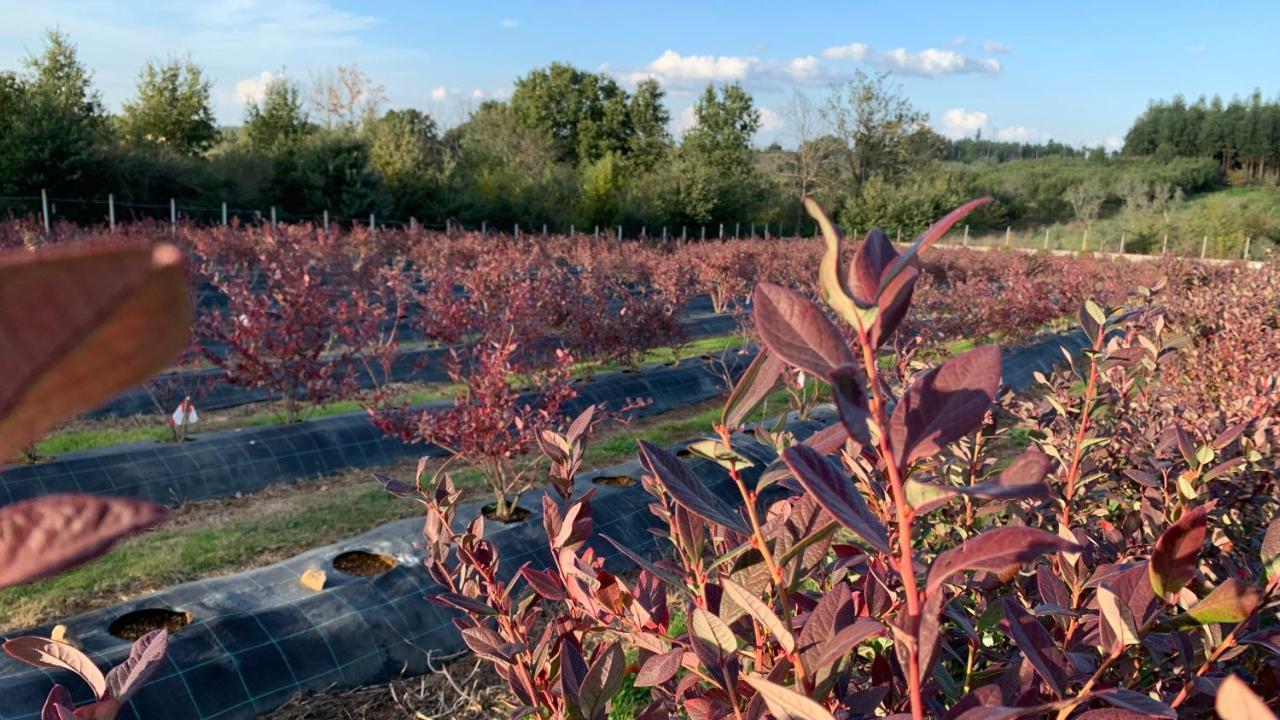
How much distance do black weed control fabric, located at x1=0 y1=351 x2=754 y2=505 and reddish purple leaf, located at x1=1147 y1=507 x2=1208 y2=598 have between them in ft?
18.2

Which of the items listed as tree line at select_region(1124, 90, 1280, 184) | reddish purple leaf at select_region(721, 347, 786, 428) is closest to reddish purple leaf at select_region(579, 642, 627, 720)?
reddish purple leaf at select_region(721, 347, 786, 428)

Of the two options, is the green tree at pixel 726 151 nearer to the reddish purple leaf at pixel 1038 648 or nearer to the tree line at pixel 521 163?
the tree line at pixel 521 163

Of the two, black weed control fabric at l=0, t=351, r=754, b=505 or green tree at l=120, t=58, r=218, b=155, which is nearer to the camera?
black weed control fabric at l=0, t=351, r=754, b=505

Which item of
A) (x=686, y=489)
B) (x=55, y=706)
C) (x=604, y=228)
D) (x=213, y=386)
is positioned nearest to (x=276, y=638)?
(x=55, y=706)

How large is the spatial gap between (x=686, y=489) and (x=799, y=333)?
0.87 feet

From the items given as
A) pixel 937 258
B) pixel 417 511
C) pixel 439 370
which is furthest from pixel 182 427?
pixel 937 258

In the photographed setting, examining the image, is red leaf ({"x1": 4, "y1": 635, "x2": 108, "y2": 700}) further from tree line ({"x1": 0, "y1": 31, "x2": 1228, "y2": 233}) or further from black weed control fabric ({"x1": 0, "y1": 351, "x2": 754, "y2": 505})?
tree line ({"x1": 0, "y1": 31, "x2": 1228, "y2": 233})

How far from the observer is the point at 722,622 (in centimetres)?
98

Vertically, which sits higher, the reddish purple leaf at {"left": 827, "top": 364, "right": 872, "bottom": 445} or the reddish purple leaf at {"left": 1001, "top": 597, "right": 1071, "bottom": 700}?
the reddish purple leaf at {"left": 827, "top": 364, "right": 872, "bottom": 445}

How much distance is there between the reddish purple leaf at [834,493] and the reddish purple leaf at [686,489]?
0.15m

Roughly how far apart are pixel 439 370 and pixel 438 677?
249 inches

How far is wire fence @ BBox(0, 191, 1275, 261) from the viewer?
61.4 ft

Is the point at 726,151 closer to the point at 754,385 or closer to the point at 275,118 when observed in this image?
the point at 275,118

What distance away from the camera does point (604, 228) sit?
3142 centimetres
